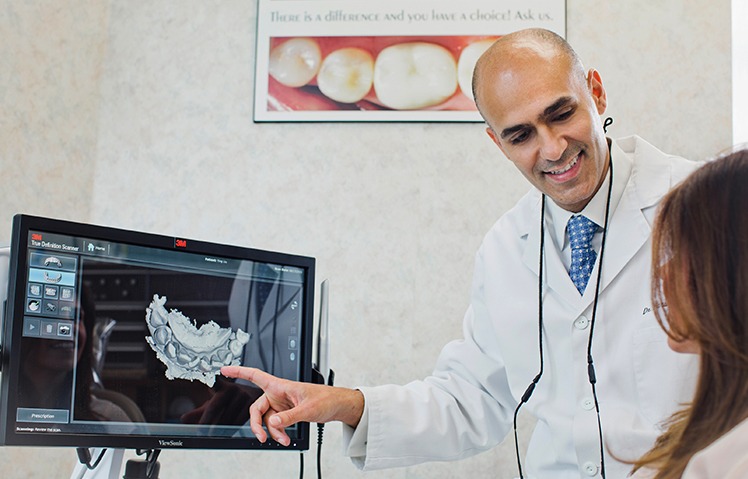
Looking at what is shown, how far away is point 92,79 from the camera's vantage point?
8.52ft

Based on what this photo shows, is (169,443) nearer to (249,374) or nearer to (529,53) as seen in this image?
(249,374)

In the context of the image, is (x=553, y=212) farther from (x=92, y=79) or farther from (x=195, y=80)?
(x=92, y=79)

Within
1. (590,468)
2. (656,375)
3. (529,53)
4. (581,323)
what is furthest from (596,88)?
(590,468)

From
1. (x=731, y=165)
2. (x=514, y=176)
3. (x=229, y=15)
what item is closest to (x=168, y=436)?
(x=731, y=165)

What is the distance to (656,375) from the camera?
61.7 inches

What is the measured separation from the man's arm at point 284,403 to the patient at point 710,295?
791mm

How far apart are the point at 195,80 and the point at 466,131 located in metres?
0.84

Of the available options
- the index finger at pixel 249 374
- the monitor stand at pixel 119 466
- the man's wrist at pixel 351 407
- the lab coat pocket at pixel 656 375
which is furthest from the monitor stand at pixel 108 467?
the lab coat pocket at pixel 656 375

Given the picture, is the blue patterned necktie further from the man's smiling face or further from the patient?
the patient

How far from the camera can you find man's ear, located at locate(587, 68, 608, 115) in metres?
1.71

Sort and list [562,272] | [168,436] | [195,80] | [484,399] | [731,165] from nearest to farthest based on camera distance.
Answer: [731,165] < [168,436] < [562,272] < [484,399] < [195,80]

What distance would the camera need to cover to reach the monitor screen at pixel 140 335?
4.68 ft

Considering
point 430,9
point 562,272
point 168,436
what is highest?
point 430,9

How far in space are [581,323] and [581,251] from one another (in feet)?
0.51
